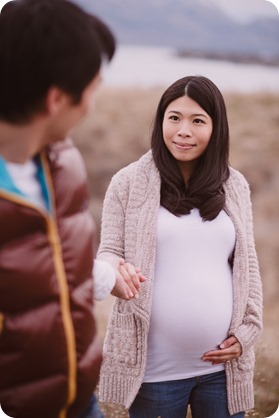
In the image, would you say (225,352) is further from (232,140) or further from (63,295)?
(232,140)

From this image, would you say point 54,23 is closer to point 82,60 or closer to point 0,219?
point 82,60

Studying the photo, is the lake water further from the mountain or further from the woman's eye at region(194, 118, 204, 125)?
the woman's eye at region(194, 118, 204, 125)

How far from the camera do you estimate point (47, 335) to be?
4.00 ft

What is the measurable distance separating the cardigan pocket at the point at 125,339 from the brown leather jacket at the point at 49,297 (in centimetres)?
55

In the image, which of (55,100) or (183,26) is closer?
(55,100)

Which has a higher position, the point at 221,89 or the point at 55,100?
the point at 221,89

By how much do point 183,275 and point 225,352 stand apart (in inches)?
10.9

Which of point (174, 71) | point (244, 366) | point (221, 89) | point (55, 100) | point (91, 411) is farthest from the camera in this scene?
point (221, 89)

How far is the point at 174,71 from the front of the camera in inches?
315

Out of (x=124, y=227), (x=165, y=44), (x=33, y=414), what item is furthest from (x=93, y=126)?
(x=33, y=414)

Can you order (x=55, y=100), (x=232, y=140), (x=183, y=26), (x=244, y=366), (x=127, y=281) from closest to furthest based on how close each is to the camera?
(x=55, y=100) → (x=127, y=281) → (x=244, y=366) → (x=183, y=26) → (x=232, y=140)

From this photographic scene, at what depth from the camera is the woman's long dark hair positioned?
1.91 m

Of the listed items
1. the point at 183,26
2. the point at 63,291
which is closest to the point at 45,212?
the point at 63,291

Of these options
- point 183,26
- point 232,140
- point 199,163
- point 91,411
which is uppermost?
point 232,140
